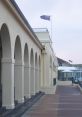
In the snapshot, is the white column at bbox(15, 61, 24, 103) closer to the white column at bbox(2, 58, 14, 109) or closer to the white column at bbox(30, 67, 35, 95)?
the white column at bbox(2, 58, 14, 109)

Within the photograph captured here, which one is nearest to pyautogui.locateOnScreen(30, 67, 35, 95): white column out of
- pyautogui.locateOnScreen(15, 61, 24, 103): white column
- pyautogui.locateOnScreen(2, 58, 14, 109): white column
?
pyautogui.locateOnScreen(15, 61, 24, 103): white column

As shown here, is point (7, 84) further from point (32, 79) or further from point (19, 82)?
point (32, 79)

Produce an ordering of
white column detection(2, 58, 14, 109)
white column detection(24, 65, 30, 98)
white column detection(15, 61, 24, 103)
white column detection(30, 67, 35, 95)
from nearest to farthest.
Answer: white column detection(2, 58, 14, 109), white column detection(15, 61, 24, 103), white column detection(24, 65, 30, 98), white column detection(30, 67, 35, 95)

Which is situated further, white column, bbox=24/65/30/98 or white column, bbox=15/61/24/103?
white column, bbox=24/65/30/98

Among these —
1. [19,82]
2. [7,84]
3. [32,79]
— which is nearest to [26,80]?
[19,82]

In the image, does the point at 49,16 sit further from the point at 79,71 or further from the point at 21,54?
the point at 79,71

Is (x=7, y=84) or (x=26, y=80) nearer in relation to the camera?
(x=7, y=84)

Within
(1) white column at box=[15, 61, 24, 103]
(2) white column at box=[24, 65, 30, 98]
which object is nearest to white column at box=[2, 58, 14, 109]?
(1) white column at box=[15, 61, 24, 103]

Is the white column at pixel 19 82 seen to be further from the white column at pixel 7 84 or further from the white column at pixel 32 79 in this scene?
the white column at pixel 32 79

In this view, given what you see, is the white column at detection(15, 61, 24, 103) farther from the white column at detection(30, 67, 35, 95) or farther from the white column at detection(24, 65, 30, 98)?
the white column at detection(30, 67, 35, 95)

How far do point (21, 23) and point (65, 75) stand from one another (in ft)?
198

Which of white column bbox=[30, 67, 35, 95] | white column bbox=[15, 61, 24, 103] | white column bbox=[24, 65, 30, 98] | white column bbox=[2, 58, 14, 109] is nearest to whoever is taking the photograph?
white column bbox=[2, 58, 14, 109]

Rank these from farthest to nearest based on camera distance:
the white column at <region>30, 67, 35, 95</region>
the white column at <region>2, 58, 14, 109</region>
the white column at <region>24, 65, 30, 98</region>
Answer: the white column at <region>30, 67, 35, 95</region>, the white column at <region>24, 65, 30, 98</region>, the white column at <region>2, 58, 14, 109</region>

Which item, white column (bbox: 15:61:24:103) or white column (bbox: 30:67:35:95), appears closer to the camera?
white column (bbox: 15:61:24:103)
